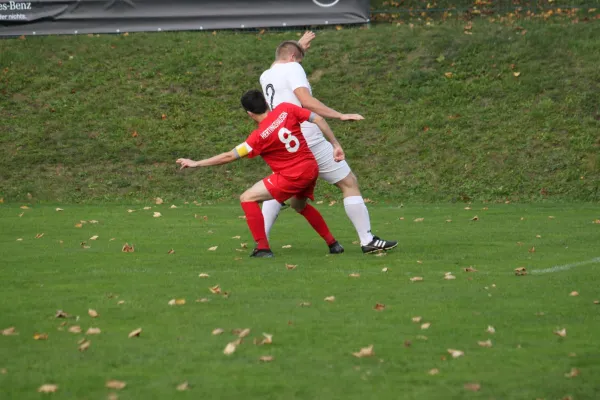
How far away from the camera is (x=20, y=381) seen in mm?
5145

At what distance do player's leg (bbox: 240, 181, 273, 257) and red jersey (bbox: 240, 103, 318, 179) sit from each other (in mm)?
248

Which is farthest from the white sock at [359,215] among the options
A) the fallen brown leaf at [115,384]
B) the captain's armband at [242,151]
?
the fallen brown leaf at [115,384]

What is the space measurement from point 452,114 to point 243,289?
12015mm

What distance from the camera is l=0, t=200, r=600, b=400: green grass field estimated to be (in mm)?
5125

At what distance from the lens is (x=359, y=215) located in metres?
9.62

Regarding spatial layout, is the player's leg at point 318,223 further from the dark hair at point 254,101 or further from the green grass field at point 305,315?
the dark hair at point 254,101

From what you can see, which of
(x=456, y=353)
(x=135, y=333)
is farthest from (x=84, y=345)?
(x=456, y=353)

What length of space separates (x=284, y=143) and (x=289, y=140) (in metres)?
0.05

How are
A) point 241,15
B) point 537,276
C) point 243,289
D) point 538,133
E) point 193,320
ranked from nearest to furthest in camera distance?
point 193,320 < point 243,289 < point 537,276 < point 538,133 < point 241,15

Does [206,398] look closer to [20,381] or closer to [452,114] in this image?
[20,381]

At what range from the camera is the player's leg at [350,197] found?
963cm

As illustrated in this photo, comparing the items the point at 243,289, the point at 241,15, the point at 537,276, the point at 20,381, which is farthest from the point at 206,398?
the point at 241,15

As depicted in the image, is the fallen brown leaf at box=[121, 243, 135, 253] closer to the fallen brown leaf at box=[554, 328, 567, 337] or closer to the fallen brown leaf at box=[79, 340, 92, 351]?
the fallen brown leaf at box=[79, 340, 92, 351]

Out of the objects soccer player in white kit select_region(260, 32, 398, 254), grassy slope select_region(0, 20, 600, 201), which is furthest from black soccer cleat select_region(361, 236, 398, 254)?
grassy slope select_region(0, 20, 600, 201)
